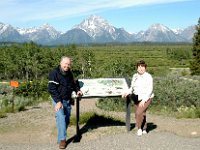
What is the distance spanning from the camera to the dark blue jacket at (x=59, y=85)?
8.06 metres

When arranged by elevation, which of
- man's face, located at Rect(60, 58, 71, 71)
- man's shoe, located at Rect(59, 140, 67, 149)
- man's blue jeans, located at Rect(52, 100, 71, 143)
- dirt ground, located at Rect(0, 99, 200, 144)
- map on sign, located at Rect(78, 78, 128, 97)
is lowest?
dirt ground, located at Rect(0, 99, 200, 144)

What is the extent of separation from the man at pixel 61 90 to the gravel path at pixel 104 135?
1.74 feet

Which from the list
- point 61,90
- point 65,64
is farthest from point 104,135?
point 65,64

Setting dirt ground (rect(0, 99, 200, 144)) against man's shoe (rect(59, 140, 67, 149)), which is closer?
man's shoe (rect(59, 140, 67, 149))

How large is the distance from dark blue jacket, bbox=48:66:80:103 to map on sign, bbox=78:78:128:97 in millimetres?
1072

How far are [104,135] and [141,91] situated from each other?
1.36 metres

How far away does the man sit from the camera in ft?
26.4

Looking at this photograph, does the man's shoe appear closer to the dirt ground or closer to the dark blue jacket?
the dark blue jacket

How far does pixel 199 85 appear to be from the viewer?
18.1m

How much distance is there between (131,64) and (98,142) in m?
38.8

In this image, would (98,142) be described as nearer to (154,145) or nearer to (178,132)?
(154,145)

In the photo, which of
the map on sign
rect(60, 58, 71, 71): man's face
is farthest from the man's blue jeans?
the map on sign

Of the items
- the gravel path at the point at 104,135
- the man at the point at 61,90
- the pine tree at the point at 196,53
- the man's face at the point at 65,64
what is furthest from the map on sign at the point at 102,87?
the pine tree at the point at 196,53

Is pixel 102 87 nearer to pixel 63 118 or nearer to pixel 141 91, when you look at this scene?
pixel 141 91
